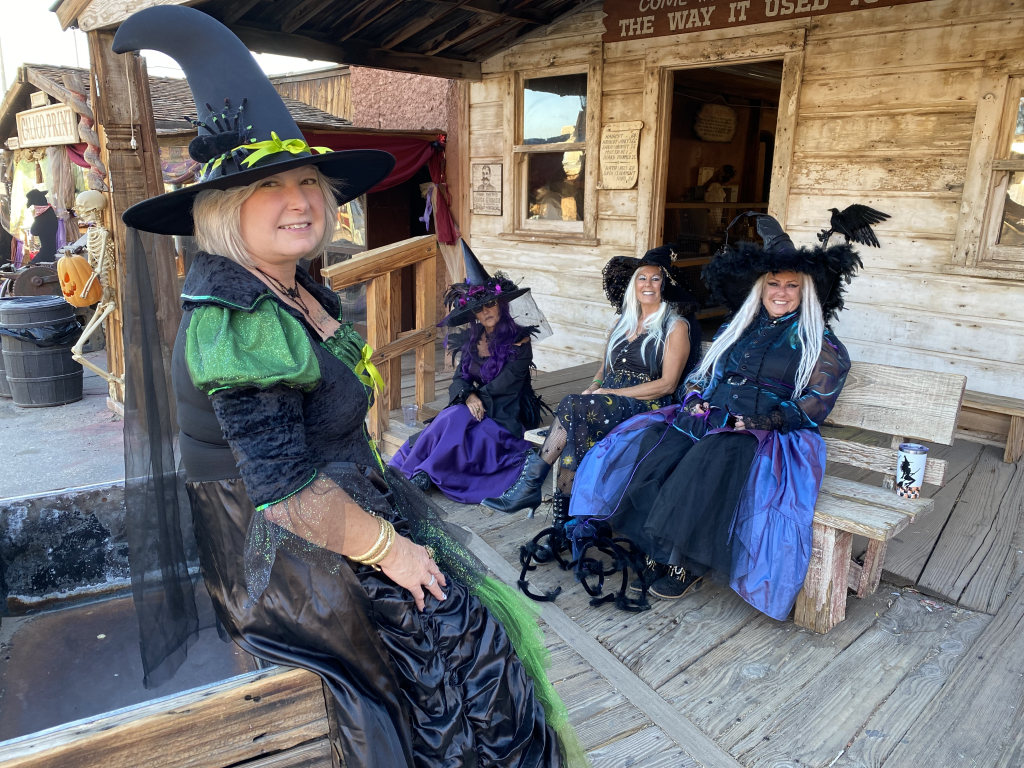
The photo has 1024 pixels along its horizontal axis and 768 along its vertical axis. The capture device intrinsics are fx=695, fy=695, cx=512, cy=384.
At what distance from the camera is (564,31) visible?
6129 mm

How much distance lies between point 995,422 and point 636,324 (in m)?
2.49

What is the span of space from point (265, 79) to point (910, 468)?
112 inches

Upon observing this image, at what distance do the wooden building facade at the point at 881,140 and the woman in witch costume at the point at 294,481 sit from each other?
13.3 feet

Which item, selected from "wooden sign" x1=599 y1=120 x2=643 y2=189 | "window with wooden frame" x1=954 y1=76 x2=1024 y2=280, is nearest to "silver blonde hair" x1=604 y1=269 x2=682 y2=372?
"window with wooden frame" x1=954 y1=76 x2=1024 y2=280

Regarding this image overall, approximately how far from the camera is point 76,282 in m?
6.72

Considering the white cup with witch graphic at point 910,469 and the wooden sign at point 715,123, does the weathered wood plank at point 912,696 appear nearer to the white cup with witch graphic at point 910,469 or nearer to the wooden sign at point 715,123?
the white cup with witch graphic at point 910,469

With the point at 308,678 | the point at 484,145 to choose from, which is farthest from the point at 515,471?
the point at 484,145

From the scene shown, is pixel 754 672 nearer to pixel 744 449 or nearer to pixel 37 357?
pixel 744 449

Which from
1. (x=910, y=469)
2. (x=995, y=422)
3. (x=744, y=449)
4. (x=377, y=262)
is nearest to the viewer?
(x=910, y=469)

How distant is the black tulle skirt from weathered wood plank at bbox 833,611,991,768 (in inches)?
29.1

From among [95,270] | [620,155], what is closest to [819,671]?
[620,155]

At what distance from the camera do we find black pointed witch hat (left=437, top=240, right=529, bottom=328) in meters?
4.28

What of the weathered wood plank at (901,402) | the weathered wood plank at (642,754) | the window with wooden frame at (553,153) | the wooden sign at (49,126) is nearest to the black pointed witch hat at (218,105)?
the weathered wood plank at (642,754)

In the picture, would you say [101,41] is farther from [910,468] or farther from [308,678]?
[910,468]
